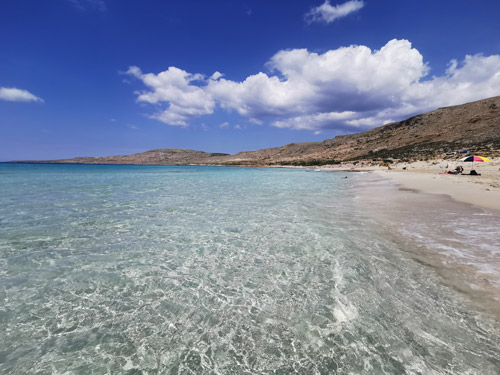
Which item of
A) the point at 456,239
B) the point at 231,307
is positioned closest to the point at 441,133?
the point at 456,239

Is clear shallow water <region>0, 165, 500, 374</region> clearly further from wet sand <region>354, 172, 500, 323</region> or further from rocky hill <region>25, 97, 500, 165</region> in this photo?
rocky hill <region>25, 97, 500, 165</region>

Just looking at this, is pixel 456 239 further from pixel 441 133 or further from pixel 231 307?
pixel 441 133

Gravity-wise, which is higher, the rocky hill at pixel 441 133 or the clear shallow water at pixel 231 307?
the rocky hill at pixel 441 133

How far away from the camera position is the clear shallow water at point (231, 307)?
3.05 meters

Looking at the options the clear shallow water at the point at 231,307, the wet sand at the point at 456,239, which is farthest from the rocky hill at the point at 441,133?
the clear shallow water at the point at 231,307

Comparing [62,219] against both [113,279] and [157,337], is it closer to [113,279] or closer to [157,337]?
[113,279]

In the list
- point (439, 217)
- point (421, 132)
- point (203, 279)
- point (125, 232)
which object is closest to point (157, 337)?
point (203, 279)

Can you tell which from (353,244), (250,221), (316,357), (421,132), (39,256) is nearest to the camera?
(316,357)

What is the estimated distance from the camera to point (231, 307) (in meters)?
4.19

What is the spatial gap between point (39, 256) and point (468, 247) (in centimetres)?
1167

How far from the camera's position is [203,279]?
5.16 meters

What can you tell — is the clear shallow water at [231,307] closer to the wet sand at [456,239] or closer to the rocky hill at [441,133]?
the wet sand at [456,239]

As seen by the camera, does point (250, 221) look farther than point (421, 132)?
No

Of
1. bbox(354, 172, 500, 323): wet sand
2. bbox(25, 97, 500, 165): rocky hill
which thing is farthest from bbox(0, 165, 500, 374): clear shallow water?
bbox(25, 97, 500, 165): rocky hill
